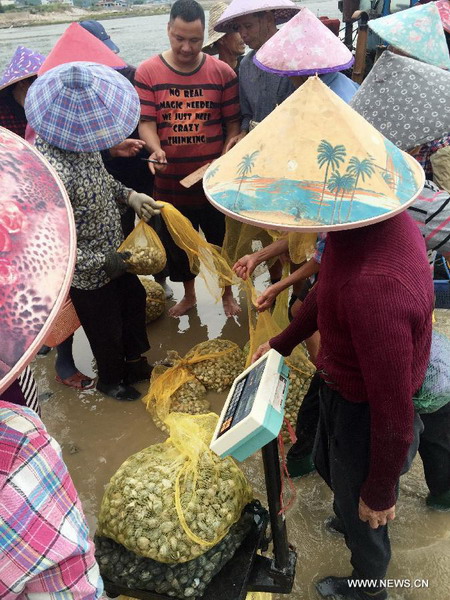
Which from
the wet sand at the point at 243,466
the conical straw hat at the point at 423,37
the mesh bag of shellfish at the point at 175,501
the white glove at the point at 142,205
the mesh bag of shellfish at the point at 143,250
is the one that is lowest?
the wet sand at the point at 243,466

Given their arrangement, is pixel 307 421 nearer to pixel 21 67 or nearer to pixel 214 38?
pixel 21 67

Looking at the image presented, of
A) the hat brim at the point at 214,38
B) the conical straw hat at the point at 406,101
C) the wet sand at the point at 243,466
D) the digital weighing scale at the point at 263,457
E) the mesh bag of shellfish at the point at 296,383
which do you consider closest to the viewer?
the digital weighing scale at the point at 263,457

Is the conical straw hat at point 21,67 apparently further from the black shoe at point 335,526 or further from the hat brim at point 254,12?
the black shoe at point 335,526

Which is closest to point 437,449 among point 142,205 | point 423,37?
point 142,205

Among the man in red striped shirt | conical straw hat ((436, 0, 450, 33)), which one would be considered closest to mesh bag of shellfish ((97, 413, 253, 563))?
the man in red striped shirt

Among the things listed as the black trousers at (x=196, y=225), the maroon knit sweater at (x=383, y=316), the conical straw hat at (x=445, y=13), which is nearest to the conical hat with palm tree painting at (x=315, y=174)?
the maroon knit sweater at (x=383, y=316)

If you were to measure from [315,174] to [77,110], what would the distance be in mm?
1315

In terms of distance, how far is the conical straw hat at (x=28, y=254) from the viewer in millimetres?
599

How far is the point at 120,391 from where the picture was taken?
262 centimetres

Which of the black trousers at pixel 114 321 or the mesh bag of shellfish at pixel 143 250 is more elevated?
the mesh bag of shellfish at pixel 143 250

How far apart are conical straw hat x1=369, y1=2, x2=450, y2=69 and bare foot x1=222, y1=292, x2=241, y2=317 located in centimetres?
Answer: 183

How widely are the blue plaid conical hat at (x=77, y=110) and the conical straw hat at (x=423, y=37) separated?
168cm

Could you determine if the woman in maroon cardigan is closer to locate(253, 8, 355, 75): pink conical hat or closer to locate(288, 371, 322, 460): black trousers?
locate(288, 371, 322, 460): black trousers

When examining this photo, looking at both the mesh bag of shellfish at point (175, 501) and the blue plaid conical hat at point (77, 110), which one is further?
the blue plaid conical hat at point (77, 110)
